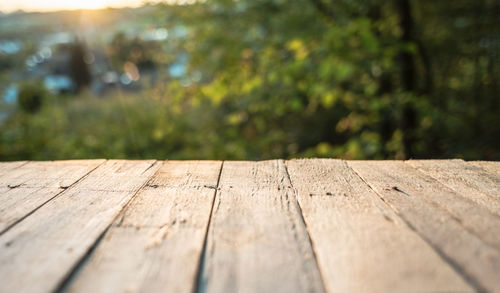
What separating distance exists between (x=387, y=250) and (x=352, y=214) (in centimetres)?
19

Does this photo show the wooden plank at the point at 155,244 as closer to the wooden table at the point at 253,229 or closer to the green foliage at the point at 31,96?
the wooden table at the point at 253,229

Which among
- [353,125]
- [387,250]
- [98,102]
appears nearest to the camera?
[387,250]

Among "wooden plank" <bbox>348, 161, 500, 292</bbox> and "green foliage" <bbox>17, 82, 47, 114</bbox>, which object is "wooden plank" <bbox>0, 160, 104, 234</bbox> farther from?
"green foliage" <bbox>17, 82, 47, 114</bbox>

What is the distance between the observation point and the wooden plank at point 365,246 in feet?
2.22

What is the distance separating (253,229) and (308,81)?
276 centimetres

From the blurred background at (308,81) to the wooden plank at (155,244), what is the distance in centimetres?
219

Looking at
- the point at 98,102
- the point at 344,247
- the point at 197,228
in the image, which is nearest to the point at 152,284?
the point at 197,228

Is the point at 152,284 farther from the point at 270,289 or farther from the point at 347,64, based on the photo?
the point at 347,64

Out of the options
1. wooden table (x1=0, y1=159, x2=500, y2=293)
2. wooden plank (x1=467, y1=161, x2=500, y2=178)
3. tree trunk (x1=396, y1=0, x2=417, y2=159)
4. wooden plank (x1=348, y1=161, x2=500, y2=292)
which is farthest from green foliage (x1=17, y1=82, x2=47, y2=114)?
wooden plank (x1=467, y1=161, x2=500, y2=178)

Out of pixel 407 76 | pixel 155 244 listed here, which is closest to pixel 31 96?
pixel 407 76

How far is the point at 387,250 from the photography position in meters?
0.79

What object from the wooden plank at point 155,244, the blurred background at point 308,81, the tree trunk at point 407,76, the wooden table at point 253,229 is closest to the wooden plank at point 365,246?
the wooden table at point 253,229

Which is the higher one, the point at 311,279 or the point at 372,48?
the point at 372,48

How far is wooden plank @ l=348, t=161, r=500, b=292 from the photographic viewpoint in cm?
72
